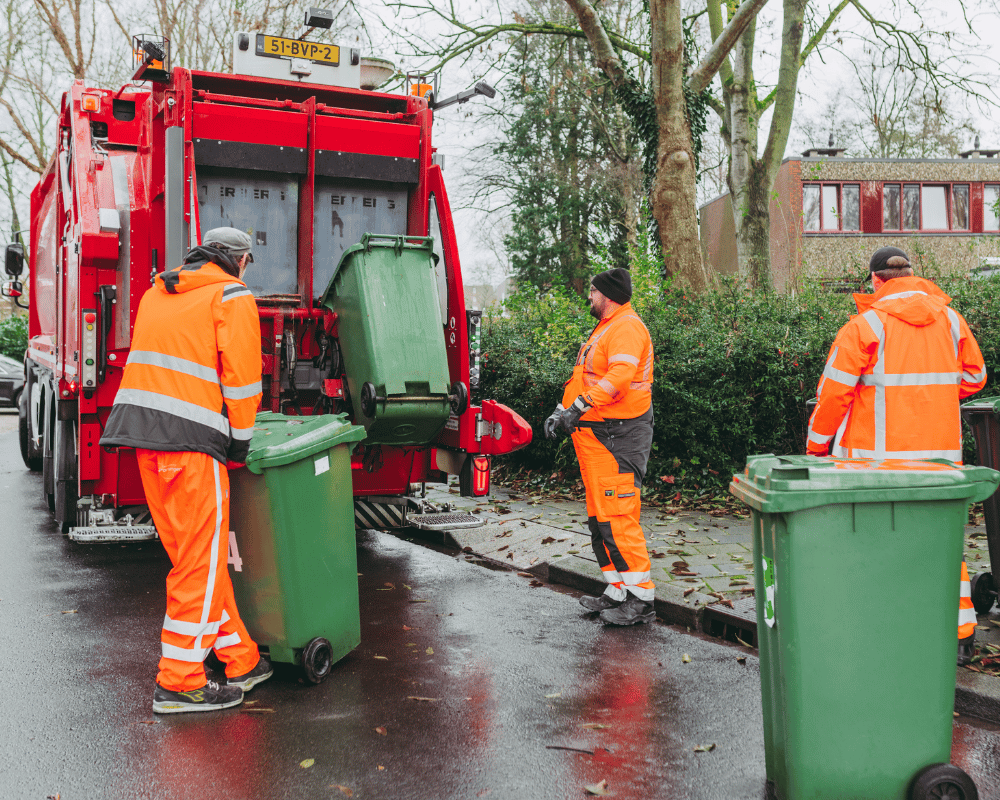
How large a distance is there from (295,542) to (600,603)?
1809 millimetres

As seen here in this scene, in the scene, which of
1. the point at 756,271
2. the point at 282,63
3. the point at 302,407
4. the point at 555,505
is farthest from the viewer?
the point at 756,271

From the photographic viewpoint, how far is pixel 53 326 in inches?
285

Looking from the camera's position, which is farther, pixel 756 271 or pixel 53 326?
pixel 756 271

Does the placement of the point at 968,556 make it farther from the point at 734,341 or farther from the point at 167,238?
the point at 167,238

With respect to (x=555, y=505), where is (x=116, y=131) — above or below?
above

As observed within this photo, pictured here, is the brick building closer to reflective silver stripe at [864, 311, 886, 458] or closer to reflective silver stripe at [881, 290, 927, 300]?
reflective silver stripe at [881, 290, 927, 300]

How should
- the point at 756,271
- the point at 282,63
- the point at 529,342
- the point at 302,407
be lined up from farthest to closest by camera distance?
the point at 756,271 < the point at 529,342 < the point at 282,63 < the point at 302,407

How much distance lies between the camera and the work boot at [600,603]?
15.7ft

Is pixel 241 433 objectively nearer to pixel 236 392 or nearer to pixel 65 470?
pixel 236 392

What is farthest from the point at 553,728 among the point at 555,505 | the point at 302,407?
the point at 555,505

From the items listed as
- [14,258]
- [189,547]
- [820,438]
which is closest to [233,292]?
[189,547]

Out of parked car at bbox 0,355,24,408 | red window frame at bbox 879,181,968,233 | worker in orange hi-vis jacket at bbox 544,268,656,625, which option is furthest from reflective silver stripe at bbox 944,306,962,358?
red window frame at bbox 879,181,968,233

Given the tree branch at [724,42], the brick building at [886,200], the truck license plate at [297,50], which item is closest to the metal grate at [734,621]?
the truck license plate at [297,50]

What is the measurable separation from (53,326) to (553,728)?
219 inches
